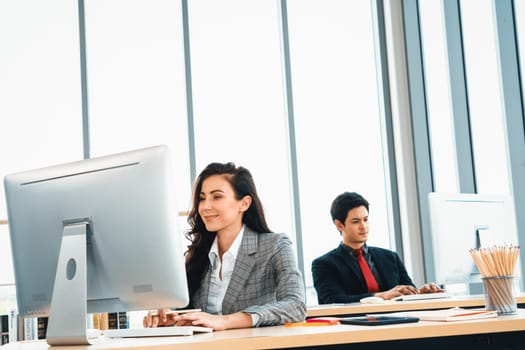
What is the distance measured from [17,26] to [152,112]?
43.6 inches

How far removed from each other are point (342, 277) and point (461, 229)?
2.75 feet

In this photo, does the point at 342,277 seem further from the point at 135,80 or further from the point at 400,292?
the point at 135,80

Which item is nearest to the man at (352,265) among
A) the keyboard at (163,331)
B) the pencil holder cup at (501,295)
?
the pencil holder cup at (501,295)

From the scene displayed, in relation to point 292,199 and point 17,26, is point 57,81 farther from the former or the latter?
point 292,199

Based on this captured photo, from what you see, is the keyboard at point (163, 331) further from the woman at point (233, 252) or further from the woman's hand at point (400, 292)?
the woman's hand at point (400, 292)

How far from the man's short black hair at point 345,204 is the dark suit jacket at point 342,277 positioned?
177 millimetres

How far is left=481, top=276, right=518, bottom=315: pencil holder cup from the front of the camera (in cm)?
198

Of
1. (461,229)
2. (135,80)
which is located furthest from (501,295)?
(135,80)

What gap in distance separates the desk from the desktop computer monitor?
12 cm

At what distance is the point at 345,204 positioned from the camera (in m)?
3.79

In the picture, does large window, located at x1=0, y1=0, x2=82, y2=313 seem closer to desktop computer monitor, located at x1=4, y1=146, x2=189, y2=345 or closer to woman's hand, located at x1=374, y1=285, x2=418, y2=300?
woman's hand, located at x1=374, y1=285, x2=418, y2=300

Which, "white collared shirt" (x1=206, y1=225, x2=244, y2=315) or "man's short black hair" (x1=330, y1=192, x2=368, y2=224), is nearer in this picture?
"white collared shirt" (x1=206, y1=225, x2=244, y2=315)

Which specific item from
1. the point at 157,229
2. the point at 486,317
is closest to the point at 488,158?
the point at 486,317

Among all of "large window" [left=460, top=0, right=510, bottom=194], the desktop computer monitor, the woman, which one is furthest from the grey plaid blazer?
"large window" [left=460, top=0, right=510, bottom=194]
